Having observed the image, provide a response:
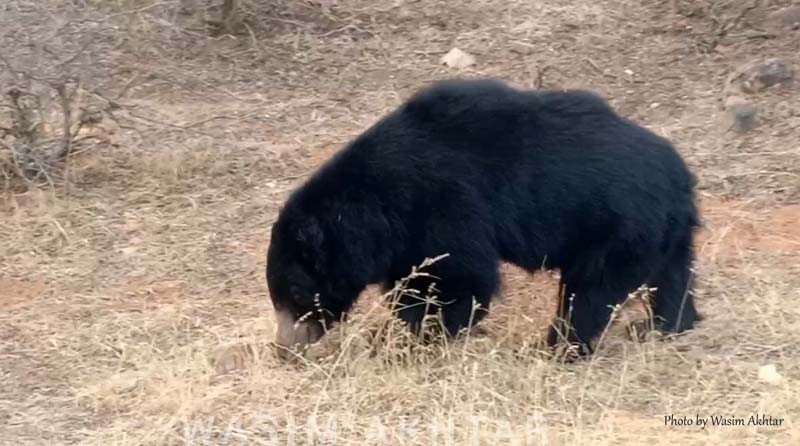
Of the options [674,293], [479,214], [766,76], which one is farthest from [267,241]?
[766,76]

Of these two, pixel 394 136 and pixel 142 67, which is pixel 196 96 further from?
pixel 394 136

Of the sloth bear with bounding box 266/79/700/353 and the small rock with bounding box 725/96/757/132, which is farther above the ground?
the sloth bear with bounding box 266/79/700/353

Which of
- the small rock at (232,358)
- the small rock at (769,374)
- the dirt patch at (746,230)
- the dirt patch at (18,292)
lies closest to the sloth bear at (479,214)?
the small rock at (232,358)

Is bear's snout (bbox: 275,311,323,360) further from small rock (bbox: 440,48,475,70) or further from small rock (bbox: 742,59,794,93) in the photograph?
small rock (bbox: 440,48,475,70)

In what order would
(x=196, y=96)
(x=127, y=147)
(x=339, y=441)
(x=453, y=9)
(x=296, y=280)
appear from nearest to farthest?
(x=339, y=441), (x=296, y=280), (x=127, y=147), (x=196, y=96), (x=453, y=9)

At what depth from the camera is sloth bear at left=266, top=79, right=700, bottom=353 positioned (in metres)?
5.04

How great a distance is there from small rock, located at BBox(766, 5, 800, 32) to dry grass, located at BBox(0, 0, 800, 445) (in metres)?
0.13

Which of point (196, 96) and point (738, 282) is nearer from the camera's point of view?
point (738, 282)

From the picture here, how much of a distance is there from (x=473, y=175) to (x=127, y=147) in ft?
12.2

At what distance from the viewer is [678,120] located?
866 centimetres

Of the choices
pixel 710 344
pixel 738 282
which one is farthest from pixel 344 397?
pixel 738 282

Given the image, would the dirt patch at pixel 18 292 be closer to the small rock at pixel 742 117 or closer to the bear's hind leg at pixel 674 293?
the bear's hind leg at pixel 674 293

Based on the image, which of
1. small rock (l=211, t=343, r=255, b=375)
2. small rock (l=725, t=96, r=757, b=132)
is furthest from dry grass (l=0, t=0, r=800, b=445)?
small rock (l=725, t=96, r=757, b=132)

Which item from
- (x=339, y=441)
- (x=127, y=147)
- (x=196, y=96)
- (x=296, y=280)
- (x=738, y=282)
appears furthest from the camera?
(x=196, y=96)
